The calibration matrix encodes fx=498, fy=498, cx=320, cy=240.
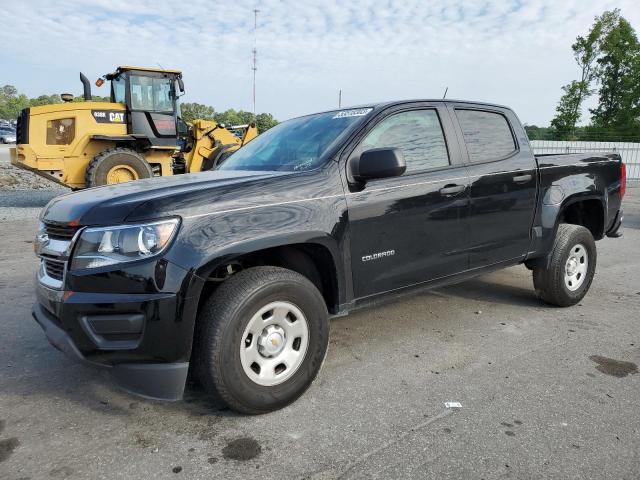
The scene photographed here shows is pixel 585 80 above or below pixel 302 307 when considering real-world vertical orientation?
above

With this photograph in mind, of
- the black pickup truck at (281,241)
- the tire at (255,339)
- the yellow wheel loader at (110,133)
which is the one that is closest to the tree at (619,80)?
the yellow wheel loader at (110,133)

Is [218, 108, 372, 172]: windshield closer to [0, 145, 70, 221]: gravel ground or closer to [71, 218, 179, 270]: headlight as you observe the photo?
[71, 218, 179, 270]: headlight

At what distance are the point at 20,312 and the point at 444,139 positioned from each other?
3951 mm

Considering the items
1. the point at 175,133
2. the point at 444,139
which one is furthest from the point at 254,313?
the point at 175,133

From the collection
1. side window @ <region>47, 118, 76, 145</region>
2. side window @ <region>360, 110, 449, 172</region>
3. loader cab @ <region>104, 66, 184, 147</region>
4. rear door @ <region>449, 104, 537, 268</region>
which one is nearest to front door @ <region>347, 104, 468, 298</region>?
side window @ <region>360, 110, 449, 172</region>

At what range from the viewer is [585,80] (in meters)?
32.1

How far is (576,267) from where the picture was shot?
469 centimetres

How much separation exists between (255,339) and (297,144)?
1.53 m

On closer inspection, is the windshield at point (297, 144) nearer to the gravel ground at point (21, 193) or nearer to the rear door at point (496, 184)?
the rear door at point (496, 184)

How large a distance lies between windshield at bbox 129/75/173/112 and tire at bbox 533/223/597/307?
968cm

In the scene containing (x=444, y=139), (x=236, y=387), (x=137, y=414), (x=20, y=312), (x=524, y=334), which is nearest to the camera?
(x=236, y=387)

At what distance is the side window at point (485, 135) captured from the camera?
3910 millimetres

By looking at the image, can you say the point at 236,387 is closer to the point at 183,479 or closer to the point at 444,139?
the point at 183,479

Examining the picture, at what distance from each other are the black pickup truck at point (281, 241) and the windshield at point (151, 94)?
8.42 meters
